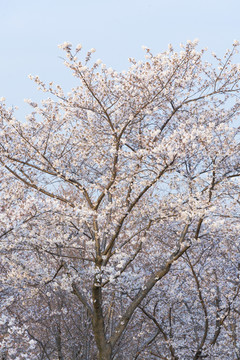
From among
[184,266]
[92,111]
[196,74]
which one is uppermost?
[196,74]

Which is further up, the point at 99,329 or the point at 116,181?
the point at 116,181

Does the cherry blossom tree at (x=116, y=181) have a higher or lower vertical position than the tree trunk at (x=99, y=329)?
higher

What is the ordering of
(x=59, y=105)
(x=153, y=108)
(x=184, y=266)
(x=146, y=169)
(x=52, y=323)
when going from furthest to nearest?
(x=184, y=266) → (x=52, y=323) → (x=59, y=105) → (x=153, y=108) → (x=146, y=169)

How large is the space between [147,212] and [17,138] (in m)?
3.46

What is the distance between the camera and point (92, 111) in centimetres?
940

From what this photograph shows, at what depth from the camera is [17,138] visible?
30.4ft

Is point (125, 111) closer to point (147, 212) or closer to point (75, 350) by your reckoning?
point (147, 212)

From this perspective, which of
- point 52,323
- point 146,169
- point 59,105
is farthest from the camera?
point 52,323

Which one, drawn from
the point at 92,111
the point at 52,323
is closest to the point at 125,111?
the point at 92,111

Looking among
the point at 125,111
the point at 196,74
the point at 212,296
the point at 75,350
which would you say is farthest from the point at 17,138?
the point at 212,296

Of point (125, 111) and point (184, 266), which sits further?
point (184, 266)

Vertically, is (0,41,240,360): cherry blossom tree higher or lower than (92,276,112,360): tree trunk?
higher

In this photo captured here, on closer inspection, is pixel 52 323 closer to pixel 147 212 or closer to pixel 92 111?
pixel 147 212

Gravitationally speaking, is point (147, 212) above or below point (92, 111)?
below
